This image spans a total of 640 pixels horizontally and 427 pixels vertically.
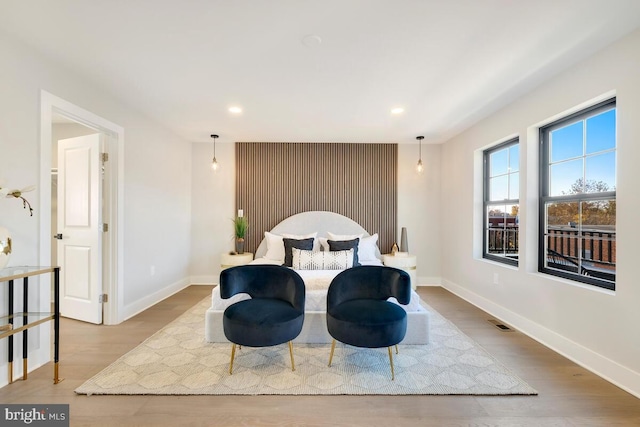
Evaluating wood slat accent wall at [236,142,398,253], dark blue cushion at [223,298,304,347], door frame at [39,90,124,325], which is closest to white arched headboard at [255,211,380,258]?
wood slat accent wall at [236,142,398,253]

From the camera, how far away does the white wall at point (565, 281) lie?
2.02 m

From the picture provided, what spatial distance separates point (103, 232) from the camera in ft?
10.6

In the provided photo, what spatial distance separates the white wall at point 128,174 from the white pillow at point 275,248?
1.49m

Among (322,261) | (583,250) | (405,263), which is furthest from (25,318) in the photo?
(583,250)

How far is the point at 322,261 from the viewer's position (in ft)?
11.9

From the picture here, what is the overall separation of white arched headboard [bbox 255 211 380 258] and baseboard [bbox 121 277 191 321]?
1.30m

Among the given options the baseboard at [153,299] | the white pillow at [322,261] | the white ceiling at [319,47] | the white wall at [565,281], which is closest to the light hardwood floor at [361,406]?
the white wall at [565,281]

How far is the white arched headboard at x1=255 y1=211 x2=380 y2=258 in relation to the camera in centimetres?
480

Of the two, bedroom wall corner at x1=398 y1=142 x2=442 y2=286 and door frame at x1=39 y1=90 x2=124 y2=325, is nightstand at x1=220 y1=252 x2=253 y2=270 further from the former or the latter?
bedroom wall corner at x1=398 y1=142 x2=442 y2=286

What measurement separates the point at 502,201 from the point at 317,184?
277 centimetres

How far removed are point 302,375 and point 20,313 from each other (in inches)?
86.9

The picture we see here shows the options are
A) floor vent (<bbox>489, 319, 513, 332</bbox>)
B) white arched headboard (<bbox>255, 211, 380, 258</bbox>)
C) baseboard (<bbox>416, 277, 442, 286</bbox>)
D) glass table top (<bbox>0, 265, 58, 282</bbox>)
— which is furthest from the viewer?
baseboard (<bbox>416, 277, 442, 286</bbox>)

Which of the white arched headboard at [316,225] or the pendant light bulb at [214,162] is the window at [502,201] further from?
the pendant light bulb at [214,162]

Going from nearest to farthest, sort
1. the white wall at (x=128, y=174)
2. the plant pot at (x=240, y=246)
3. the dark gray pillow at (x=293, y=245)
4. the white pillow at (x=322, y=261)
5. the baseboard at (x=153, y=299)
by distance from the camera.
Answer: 1. the white wall at (x=128, y=174)
2. the baseboard at (x=153, y=299)
3. the white pillow at (x=322, y=261)
4. the dark gray pillow at (x=293, y=245)
5. the plant pot at (x=240, y=246)
